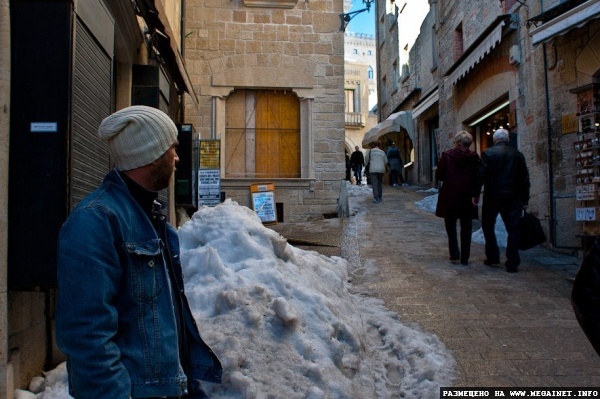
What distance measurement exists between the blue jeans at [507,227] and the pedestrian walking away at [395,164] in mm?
12060

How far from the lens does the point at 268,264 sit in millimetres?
4289

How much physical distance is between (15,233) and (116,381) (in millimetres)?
1882

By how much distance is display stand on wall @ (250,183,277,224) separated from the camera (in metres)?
10.9

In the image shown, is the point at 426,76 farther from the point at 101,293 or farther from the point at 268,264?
the point at 101,293

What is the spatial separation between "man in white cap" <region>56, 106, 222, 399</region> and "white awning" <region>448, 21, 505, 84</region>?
948cm

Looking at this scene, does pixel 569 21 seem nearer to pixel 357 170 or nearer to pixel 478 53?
pixel 478 53

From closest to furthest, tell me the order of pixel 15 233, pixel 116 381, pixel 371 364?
pixel 116 381 < pixel 15 233 < pixel 371 364

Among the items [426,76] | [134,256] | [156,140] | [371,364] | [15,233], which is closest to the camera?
[134,256]

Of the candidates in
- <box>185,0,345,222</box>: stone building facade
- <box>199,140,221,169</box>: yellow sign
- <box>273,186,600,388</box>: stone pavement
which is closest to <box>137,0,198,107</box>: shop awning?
<box>199,140,221,169</box>: yellow sign

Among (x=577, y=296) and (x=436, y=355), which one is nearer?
(x=577, y=296)

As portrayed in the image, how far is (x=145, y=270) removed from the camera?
5.11 feet

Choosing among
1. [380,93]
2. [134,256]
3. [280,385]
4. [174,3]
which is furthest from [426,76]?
[134,256]

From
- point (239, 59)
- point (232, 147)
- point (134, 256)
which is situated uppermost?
point (239, 59)

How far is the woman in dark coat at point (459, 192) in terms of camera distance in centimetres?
645
